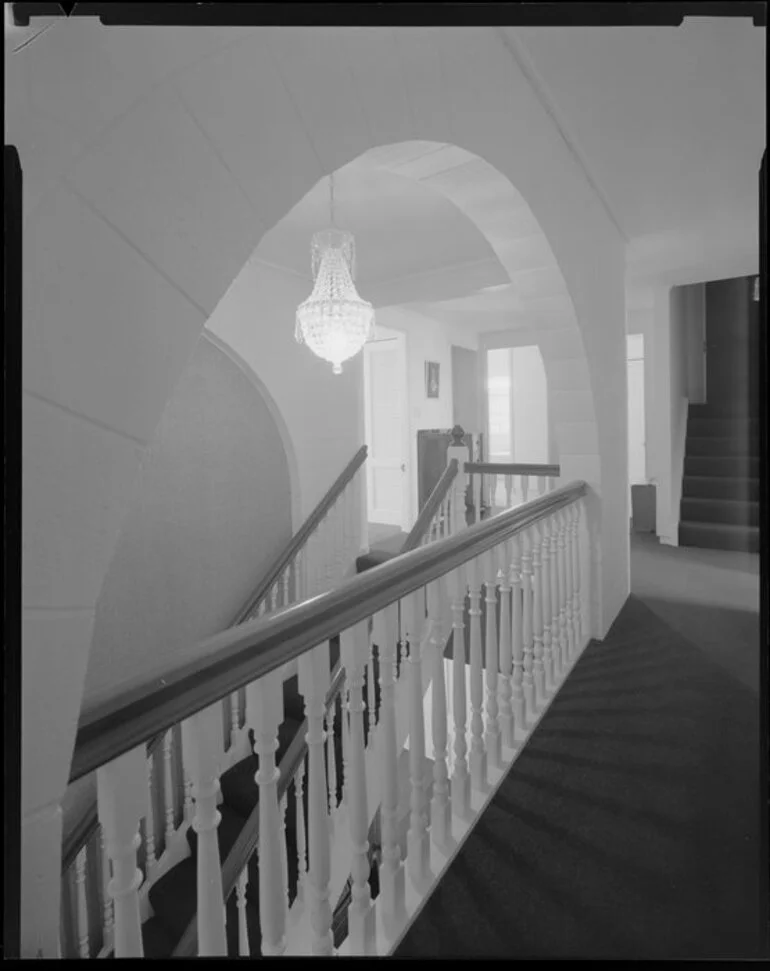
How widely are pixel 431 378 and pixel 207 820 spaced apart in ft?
20.8

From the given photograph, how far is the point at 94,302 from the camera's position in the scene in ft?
2.07

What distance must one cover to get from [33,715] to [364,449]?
166 inches

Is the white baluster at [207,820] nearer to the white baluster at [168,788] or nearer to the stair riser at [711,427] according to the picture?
the white baluster at [168,788]

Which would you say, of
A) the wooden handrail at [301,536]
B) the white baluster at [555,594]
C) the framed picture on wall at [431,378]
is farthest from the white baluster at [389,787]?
the framed picture on wall at [431,378]

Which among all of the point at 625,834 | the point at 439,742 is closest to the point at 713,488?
the point at 625,834

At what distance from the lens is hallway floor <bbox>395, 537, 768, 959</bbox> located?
1166 mm

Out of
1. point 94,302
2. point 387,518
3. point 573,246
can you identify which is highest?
point 573,246

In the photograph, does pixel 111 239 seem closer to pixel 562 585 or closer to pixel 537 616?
pixel 537 616

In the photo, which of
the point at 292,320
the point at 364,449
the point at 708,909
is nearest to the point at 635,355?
the point at 364,449

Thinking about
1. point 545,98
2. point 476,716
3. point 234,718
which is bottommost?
point 234,718

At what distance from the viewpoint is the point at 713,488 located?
5.39 metres

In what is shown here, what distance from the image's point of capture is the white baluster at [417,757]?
1240mm

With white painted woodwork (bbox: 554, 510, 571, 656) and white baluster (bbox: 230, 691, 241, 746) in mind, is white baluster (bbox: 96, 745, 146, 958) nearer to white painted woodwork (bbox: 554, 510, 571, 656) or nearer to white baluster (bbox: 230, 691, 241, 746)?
white painted woodwork (bbox: 554, 510, 571, 656)

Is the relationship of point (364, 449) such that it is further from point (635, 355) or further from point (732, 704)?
point (635, 355)
